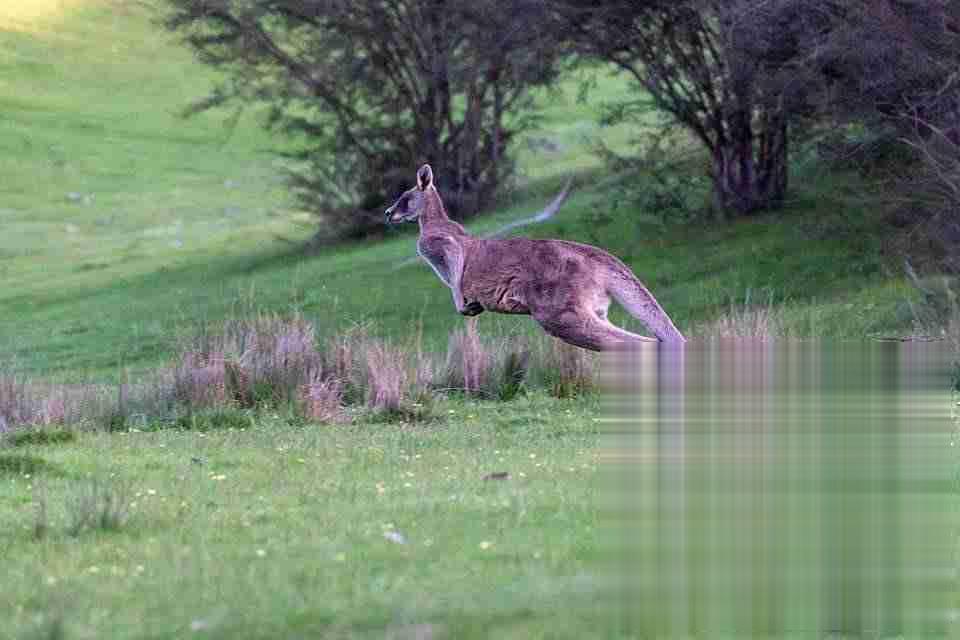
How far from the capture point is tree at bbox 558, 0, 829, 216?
82.6 feet

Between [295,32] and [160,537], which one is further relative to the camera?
[295,32]

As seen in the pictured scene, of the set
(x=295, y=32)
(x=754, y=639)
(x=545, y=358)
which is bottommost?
(x=754, y=639)

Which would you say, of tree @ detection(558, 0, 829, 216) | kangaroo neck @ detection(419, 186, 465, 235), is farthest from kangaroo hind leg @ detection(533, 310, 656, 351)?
tree @ detection(558, 0, 829, 216)

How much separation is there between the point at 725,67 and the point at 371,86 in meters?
11.7

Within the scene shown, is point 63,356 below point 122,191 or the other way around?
below

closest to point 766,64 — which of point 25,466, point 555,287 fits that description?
point 555,287

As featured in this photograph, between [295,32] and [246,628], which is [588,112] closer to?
[295,32]

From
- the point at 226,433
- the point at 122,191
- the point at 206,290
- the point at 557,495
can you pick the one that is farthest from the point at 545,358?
the point at 122,191

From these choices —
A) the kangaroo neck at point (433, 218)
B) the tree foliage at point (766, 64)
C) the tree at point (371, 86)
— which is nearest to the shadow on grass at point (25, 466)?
the kangaroo neck at point (433, 218)

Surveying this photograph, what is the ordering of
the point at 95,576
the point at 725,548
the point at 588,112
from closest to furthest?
the point at 725,548 → the point at 95,576 → the point at 588,112

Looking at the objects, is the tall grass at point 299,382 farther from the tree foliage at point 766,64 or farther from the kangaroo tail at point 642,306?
the tree foliage at point 766,64

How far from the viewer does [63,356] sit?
28828mm

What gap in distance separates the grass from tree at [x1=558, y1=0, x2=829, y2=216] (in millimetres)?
13724

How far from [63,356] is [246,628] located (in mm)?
22759
